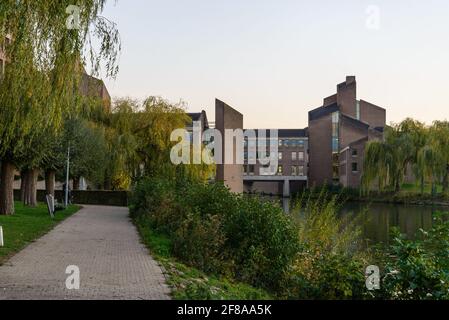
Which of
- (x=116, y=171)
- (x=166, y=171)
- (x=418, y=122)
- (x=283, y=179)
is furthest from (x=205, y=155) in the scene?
(x=283, y=179)

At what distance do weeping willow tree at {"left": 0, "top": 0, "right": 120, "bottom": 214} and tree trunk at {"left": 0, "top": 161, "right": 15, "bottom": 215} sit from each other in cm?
1316

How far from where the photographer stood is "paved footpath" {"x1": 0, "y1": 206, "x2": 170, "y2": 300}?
772 cm

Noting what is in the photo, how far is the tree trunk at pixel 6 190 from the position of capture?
2375 centimetres

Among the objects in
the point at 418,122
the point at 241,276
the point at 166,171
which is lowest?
the point at 241,276

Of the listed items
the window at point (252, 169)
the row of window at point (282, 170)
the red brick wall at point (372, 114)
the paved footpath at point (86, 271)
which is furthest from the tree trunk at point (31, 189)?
the red brick wall at point (372, 114)

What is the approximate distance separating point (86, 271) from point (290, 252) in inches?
154

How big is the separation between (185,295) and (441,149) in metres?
50.8

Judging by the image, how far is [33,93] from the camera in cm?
1078

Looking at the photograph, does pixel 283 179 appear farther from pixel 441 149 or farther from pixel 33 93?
pixel 33 93

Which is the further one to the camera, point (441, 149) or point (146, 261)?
point (441, 149)

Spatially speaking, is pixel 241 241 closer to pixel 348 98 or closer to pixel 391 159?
pixel 391 159

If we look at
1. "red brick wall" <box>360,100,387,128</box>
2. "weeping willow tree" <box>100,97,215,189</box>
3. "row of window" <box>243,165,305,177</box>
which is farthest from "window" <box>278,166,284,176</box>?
"weeping willow tree" <box>100,97,215,189</box>

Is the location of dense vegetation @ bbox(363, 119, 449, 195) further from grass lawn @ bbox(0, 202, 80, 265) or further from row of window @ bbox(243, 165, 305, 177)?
grass lawn @ bbox(0, 202, 80, 265)
